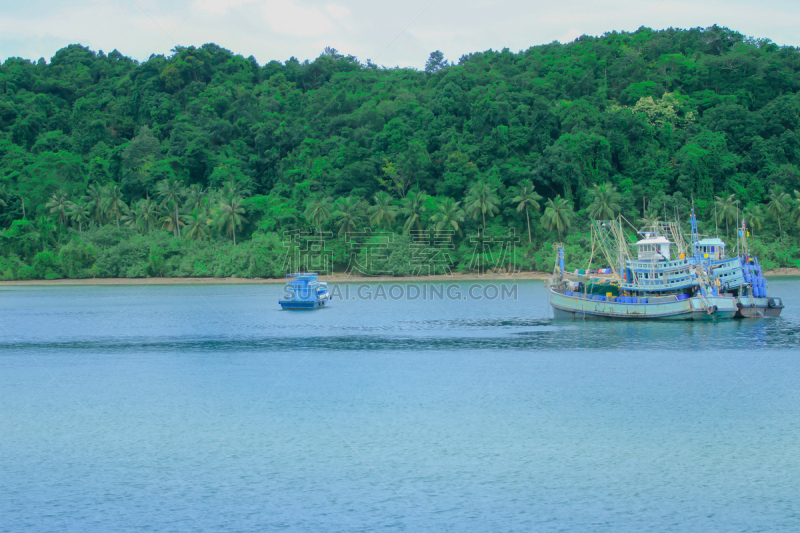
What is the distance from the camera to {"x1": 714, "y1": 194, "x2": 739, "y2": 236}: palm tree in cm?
9474

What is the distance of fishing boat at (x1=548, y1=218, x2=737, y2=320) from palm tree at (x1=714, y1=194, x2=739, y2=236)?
4607 centimetres

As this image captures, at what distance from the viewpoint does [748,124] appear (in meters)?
104

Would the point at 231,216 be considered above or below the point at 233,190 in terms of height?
below

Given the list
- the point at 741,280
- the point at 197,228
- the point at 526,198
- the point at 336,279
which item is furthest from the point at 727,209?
the point at 197,228

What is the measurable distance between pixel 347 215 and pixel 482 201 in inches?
711

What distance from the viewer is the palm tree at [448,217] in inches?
3812

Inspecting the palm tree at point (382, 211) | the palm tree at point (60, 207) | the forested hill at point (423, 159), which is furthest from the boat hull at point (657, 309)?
the palm tree at point (60, 207)

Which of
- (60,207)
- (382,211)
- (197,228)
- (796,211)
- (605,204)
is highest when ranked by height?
(60,207)

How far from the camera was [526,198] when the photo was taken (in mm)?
97312

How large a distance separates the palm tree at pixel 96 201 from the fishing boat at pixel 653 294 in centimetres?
7878

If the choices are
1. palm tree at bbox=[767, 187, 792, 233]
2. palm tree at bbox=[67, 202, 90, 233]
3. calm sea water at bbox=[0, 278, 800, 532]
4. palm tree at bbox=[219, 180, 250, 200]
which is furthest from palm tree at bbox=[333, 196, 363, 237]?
palm tree at bbox=[767, 187, 792, 233]

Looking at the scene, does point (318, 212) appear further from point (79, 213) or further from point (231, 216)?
point (79, 213)

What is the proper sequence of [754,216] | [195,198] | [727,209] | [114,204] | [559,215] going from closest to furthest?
[727,209] < [754,216] < [559,215] < [195,198] < [114,204]

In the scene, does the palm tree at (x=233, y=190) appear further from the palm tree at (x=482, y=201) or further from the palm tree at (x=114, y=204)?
the palm tree at (x=482, y=201)
